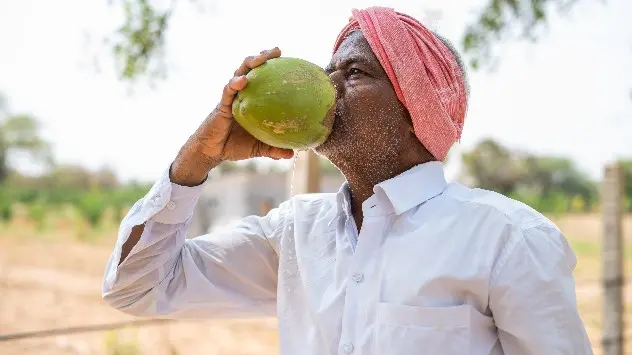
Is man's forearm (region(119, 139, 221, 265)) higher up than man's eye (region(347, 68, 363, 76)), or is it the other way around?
man's eye (region(347, 68, 363, 76))

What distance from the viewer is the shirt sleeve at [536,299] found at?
Answer: 147 centimetres

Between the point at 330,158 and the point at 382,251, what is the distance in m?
0.31

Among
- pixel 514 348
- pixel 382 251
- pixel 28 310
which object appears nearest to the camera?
pixel 514 348

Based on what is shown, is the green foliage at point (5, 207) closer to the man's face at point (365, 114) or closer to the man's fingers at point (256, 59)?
the man's fingers at point (256, 59)

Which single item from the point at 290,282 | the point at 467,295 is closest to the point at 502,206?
the point at 467,295

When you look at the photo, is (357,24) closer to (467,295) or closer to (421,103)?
(421,103)

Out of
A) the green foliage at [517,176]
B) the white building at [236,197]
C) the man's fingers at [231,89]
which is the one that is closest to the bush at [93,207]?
the white building at [236,197]

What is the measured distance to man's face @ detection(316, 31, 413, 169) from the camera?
1.74 metres

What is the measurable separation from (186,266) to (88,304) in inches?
782

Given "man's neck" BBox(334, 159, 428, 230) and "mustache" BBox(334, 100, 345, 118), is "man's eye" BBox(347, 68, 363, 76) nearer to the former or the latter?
"mustache" BBox(334, 100, 345, 118)

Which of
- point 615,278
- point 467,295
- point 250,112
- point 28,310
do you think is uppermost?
point 250,112

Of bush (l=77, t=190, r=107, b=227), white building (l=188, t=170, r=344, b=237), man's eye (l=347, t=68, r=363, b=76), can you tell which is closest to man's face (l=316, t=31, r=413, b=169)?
man's eye (l=347, t=68, r=363, b=76)

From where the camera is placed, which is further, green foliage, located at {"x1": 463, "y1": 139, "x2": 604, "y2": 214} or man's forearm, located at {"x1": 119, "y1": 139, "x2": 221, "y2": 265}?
green foliage, located at {"x1": 463, "y1": 139, "x2": 604, "y2": 214}

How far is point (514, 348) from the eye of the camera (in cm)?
154
